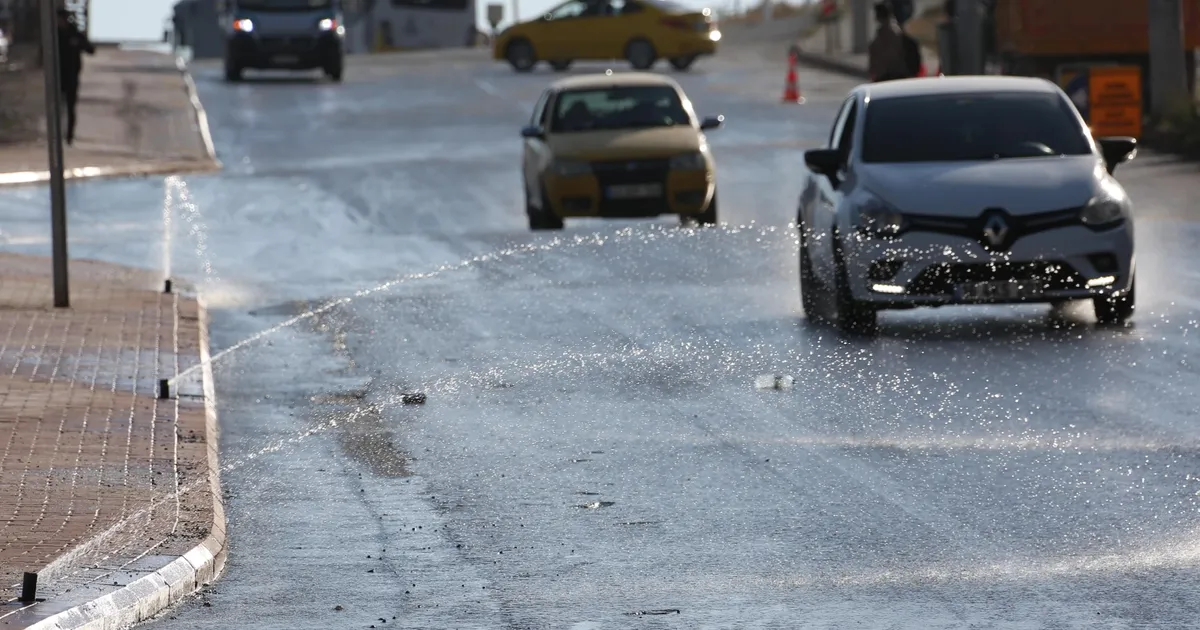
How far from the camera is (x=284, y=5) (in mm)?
51031

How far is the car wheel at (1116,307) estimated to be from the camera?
50.1ft

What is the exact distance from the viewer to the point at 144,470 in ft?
35.2

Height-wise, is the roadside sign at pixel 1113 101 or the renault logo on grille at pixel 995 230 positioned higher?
the renault logo on grille at pixel 995 230

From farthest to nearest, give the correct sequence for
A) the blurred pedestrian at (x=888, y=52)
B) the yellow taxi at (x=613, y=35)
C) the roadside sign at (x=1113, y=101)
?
the yellow taxi at (x=613, y=35)
the roadside sign at (x=1113, y=101)
the blurred pedestrian at (x=888, y=52)

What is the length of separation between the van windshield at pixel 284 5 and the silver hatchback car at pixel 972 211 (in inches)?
1408

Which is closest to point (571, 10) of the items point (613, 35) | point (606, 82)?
point (613, 35)

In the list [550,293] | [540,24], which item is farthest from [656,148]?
[540,24]

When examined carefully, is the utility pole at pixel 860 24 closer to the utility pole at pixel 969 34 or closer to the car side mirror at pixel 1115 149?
the utility pole at pixel 969 34

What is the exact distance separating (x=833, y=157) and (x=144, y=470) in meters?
6.52

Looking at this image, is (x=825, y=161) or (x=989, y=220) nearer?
(x=989, y=220)

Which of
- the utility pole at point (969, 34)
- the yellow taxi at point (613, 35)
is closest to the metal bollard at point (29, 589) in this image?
the utility pole at point (969, 34)

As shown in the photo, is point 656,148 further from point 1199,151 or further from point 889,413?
point 889,413

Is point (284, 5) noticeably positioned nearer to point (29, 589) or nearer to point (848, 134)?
point (848, 134)

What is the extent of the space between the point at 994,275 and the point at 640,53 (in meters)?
40.2
